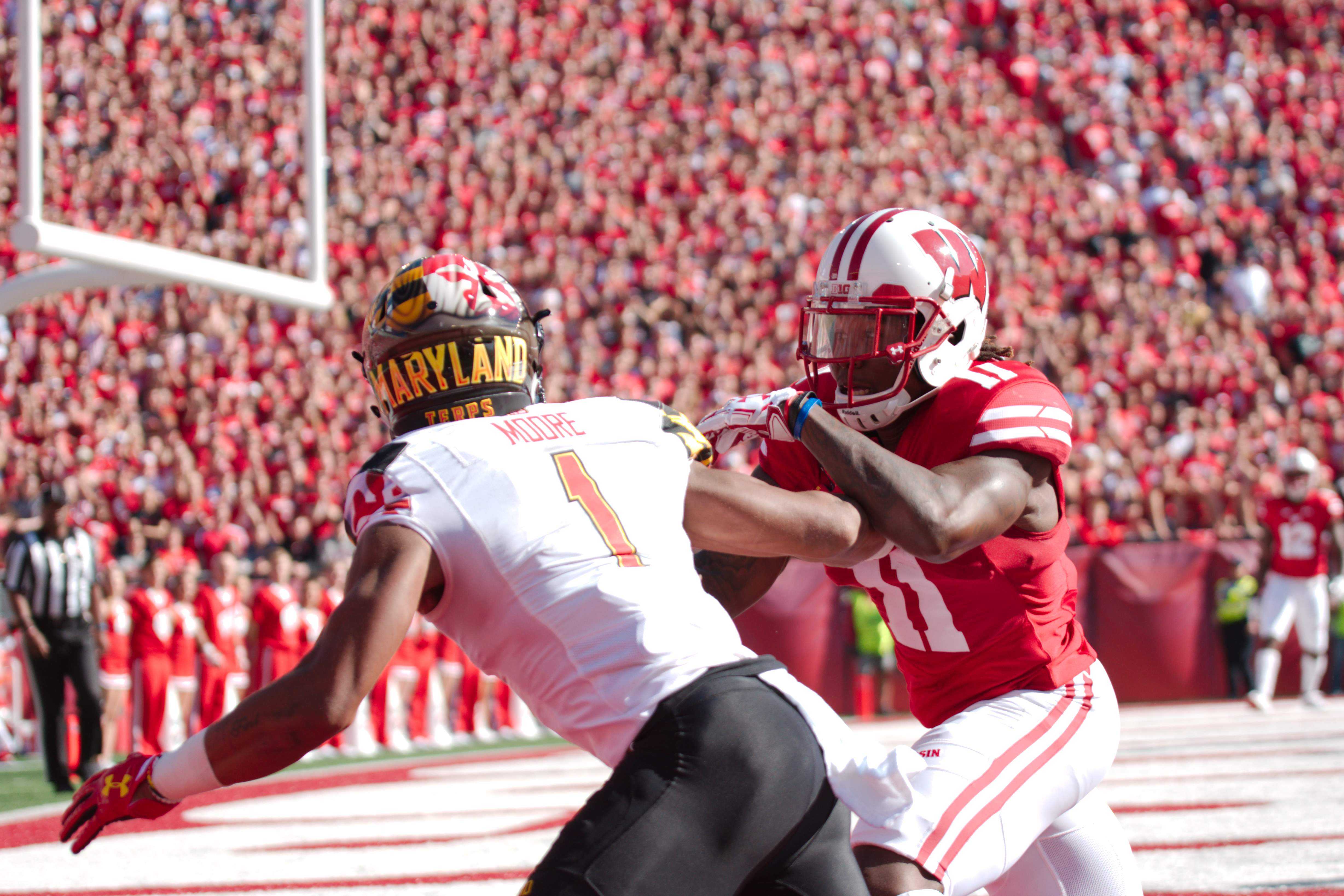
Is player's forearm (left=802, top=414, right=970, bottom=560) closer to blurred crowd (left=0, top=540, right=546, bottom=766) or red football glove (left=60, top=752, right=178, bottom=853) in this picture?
red football glove (left=60, top=752, right=178, bottom=853)

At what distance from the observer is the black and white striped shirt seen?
8.39 m

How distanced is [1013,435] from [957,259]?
0.46 m

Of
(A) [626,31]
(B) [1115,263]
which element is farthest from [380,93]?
(B) [1115,263]

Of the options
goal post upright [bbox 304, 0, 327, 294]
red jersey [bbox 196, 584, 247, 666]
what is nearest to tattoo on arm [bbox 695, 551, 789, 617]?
goal post upright [bbox 304, 0, 327, 294]

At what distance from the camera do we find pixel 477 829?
622 centimetres

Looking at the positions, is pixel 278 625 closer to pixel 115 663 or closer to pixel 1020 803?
pixel 115 663

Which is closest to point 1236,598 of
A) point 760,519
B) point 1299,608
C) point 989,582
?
point 1299,608

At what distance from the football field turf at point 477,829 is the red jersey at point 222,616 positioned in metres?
1.68

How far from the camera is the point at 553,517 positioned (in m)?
2.09

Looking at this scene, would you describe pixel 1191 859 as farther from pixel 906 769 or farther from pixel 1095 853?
pixel 906 769

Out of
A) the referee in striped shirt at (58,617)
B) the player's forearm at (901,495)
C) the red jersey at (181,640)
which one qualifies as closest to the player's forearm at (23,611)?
the referee in striped shirt at (58,617)

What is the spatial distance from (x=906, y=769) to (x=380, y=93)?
17924 mm

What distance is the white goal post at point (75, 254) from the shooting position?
20.8 ft

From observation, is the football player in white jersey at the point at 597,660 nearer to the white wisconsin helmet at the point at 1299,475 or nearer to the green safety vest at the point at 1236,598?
the white wisconsin helmet at the point at 1299,475
